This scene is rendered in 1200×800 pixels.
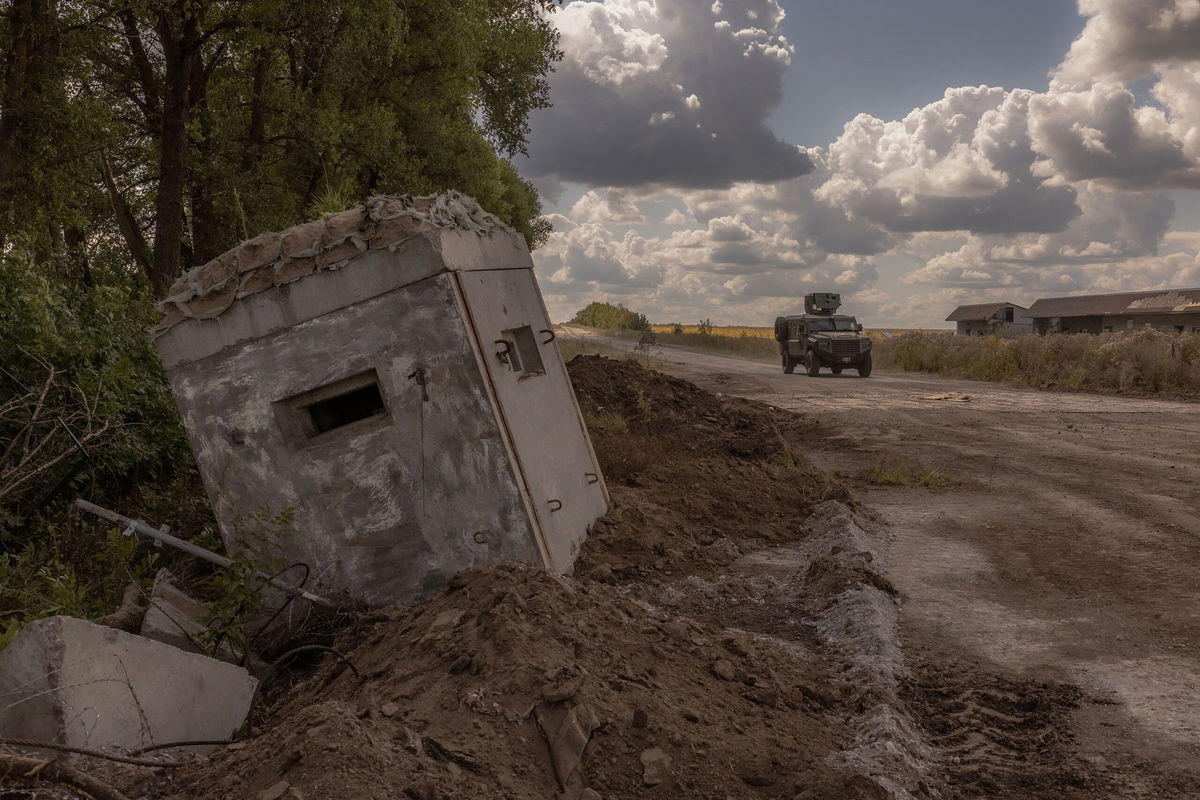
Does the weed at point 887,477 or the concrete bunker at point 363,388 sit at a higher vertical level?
the concrete bunker at point 363,388

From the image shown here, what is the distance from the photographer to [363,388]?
6660 millimetres

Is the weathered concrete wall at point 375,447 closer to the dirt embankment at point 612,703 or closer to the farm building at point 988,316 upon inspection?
the dirt embankment at point 612,703

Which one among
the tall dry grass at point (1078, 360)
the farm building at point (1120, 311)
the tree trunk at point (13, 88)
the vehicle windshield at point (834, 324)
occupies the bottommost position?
the farm building at point (1120, 311)

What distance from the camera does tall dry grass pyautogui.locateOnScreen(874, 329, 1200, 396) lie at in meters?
22.1

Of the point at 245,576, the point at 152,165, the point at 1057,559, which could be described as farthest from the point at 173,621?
the point at 152,165

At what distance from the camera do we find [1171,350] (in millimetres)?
22359

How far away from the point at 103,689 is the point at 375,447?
2101 mm

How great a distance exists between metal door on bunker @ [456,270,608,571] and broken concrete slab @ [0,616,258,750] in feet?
7.35

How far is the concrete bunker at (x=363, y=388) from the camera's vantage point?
601 cm

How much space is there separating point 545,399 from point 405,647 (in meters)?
3.10

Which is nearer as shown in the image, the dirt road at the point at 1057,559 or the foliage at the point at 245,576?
the dirt road at the point at 1057,559

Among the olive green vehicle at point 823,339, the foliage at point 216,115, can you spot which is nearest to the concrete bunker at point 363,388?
the foliage at point 216,115

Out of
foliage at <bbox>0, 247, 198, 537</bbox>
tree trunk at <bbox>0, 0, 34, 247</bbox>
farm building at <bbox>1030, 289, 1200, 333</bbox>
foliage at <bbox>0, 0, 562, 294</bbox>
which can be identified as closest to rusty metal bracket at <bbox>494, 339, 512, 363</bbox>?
foliage at <bbox>0, 247, 198, 537</bbox>

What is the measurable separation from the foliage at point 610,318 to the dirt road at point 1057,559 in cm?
7010
